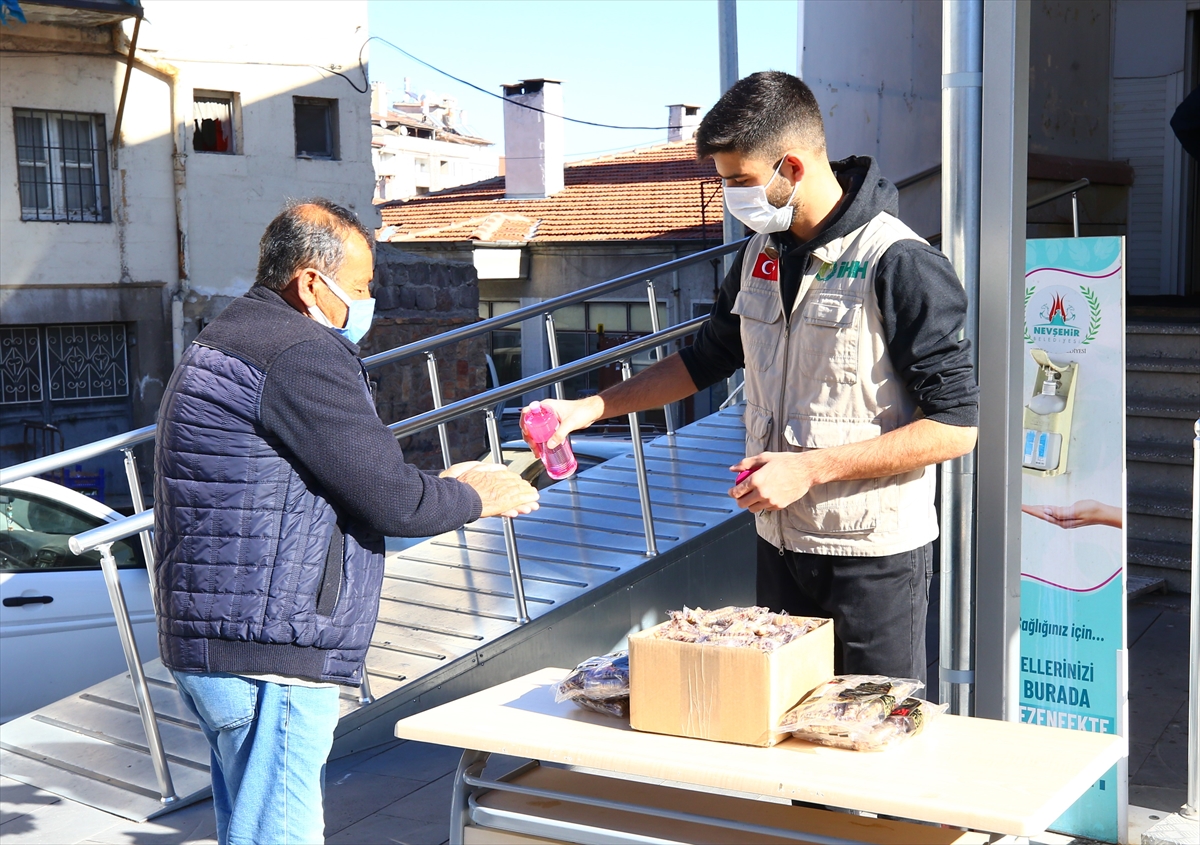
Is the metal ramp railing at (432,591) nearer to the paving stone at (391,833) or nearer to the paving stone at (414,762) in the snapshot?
the paving stone at (414,762)

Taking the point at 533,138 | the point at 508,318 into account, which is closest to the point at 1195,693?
the point at 508,318

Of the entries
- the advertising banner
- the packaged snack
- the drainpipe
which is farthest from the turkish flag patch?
the drainpipe

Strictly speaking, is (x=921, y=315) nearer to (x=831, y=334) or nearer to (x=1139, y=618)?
(x=831, y=334)

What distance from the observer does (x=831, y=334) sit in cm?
224

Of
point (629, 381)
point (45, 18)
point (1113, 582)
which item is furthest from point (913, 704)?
point (45, 18)

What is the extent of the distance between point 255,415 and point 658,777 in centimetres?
97

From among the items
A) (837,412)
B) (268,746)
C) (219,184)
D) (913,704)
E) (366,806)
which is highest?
(219,184)

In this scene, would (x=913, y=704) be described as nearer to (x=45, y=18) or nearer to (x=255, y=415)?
(x=255, y=415)

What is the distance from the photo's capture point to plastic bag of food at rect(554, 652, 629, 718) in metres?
1.99

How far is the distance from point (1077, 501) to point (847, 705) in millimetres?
1580

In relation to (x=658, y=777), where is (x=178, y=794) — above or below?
below

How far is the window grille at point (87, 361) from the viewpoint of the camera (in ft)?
40.3

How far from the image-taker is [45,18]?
11.5 metres

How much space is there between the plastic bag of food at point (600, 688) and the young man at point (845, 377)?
386mm
